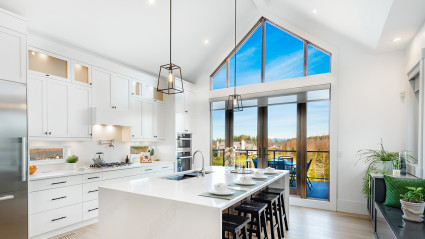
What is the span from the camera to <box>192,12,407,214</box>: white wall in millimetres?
4090

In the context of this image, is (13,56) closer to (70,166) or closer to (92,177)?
(70,166)

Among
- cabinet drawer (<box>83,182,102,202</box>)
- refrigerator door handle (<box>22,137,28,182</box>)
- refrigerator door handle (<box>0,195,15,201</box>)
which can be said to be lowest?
cabinet drawer (<box>83,182,102,202</box>)

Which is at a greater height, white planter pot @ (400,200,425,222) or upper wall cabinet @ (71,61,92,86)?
upper wall cabinet @ (71,61,92,86)

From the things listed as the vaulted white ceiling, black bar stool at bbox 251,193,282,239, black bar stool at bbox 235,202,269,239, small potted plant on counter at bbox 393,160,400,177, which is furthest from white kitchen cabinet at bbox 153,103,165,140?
small potted plant on counter at bbox 393,160,400,177

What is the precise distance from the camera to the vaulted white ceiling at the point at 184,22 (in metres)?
3.11

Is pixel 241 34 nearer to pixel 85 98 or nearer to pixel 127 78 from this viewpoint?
pixel 127 78

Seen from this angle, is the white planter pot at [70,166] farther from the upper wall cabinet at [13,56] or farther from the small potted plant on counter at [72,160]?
the upper wall cabinet at [13,56]

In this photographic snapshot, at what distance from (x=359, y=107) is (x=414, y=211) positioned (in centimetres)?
231

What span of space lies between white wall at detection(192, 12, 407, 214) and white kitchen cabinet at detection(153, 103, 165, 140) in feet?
11.6

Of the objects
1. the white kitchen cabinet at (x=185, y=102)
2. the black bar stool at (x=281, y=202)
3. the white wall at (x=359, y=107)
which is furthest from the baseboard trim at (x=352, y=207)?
the white kitchen cabinet at (x=185, y=102)

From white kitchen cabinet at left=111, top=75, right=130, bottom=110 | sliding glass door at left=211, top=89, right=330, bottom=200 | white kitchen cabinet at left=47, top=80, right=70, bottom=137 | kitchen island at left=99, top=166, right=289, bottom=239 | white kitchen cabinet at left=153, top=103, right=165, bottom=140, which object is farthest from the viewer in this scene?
white kitchen cabinet at left=153, top=103, right=165, bottom=140

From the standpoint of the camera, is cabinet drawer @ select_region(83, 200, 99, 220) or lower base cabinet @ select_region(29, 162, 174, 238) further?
cabinet drawer @ select_region(83, 200, 99, 220)

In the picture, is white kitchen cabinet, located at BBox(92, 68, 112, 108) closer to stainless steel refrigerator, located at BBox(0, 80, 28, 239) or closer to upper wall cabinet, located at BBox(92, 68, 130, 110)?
upper wall cabinet, located at BBox(92, 68, 130, 110)

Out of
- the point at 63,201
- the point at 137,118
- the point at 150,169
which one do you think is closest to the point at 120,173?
the point at 150,169
